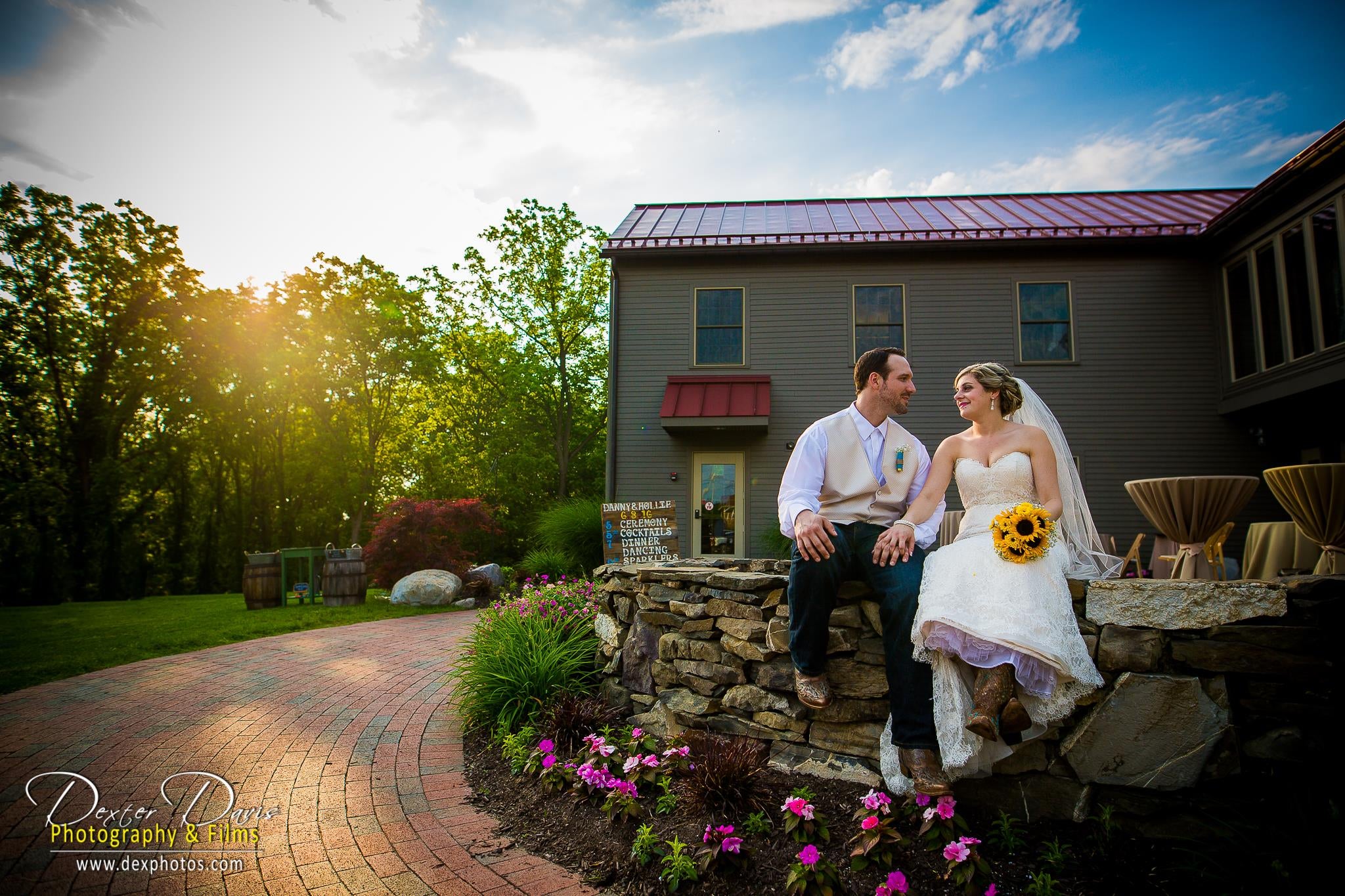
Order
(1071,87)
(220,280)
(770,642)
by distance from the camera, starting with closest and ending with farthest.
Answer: (770,642)
(1071,87)
(220,280)

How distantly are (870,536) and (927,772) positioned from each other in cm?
98

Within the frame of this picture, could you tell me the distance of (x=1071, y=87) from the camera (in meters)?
6.61

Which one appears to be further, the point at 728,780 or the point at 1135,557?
the point at 1135,557

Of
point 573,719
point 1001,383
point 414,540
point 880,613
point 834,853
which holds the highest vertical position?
point 1001,383

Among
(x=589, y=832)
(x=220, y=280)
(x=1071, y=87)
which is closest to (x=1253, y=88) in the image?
(x=1071, y=87)

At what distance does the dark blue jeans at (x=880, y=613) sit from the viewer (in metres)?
2.50

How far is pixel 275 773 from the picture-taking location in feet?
10.8

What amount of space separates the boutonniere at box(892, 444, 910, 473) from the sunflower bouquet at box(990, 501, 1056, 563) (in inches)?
23.4

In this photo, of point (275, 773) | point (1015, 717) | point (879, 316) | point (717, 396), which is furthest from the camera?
point (879, 316)

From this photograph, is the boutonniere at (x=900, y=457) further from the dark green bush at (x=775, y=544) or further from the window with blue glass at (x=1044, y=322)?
the window with blue glass at (x=1044, y=322)

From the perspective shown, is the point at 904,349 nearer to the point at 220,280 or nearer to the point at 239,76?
the point at 239,76

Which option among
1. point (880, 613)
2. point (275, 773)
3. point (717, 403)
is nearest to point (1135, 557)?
point (880, 613)

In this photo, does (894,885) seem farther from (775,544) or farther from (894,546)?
(775,544)

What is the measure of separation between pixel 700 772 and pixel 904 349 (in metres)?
10.0
